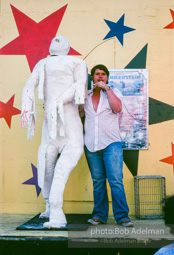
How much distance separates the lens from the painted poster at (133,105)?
12.8ft

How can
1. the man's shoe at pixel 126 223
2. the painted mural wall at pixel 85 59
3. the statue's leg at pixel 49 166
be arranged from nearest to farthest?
the man's shoe at pixel 126 223 → the statue's leg at pixel 49 166 → the painted mural wall at pixel 85 59

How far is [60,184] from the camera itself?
9.82ft

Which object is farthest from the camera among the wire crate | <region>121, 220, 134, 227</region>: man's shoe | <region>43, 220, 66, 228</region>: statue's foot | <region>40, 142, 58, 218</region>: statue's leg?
the wire crate

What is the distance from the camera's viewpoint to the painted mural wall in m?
3.88

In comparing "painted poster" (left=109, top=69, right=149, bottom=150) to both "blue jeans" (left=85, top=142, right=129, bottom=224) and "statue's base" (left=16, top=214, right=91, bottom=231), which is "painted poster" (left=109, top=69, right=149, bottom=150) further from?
"statue's base" (left=16, top=214, right=91, bottom=231)

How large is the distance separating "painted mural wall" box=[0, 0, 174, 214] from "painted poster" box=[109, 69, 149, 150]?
0.07 m

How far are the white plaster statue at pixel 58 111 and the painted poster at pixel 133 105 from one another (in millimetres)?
810

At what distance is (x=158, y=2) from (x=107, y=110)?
1650 millimetres

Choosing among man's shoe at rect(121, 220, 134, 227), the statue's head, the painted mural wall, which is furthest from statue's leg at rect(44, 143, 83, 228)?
the statue's head

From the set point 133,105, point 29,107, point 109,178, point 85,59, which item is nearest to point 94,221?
point 109,178

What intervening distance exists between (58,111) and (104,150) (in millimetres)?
596

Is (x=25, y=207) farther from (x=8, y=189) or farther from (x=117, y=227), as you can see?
(x=117, y=227)

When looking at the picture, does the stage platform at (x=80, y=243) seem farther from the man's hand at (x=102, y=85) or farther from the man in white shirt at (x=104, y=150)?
the man's hand at (x=102, y=85)

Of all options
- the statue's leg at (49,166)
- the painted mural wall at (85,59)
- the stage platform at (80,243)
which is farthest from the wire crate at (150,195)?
the statue's leg at (49,166)
